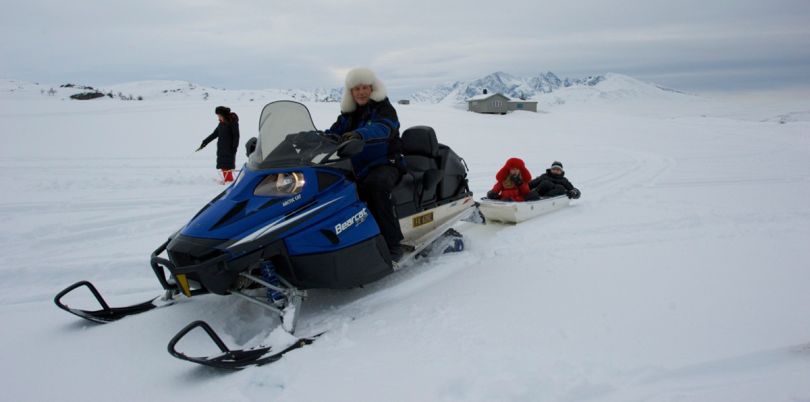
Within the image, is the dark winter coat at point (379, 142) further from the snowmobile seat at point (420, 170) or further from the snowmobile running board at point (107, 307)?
the snowmobile running board at point (107, 307)

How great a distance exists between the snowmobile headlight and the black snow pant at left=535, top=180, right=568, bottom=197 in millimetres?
4125

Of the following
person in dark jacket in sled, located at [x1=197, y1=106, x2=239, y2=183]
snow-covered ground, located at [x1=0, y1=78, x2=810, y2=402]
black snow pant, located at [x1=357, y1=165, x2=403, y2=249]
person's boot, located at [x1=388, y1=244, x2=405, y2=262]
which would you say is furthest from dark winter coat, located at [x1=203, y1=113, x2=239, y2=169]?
person's boot, located at [x1=388, y1=244, x2=405, y2=262]

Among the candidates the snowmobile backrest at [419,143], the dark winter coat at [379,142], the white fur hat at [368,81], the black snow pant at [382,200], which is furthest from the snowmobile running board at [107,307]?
the snowmobile backrest at [419,143]

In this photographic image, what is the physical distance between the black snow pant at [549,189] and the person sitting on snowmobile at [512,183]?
0.39 m

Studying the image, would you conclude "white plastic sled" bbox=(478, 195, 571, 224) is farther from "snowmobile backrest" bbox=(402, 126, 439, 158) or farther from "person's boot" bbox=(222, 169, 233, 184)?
"person's boot" bbox=(222, 169, 233, 184)

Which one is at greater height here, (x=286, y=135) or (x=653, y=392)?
(x=286, y=135)

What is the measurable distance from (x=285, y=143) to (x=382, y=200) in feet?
2.71

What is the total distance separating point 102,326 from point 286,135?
71.2 inches

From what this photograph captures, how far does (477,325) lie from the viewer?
317 cm

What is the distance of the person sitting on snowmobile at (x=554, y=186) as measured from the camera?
642 centimetres

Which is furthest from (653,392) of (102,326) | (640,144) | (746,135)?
(746,135)

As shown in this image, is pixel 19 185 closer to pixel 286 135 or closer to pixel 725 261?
pixel 286 135

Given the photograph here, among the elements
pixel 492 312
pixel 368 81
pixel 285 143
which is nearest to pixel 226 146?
pixel 368 81

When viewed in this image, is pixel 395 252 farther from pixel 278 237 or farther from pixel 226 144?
pixel 226 144
